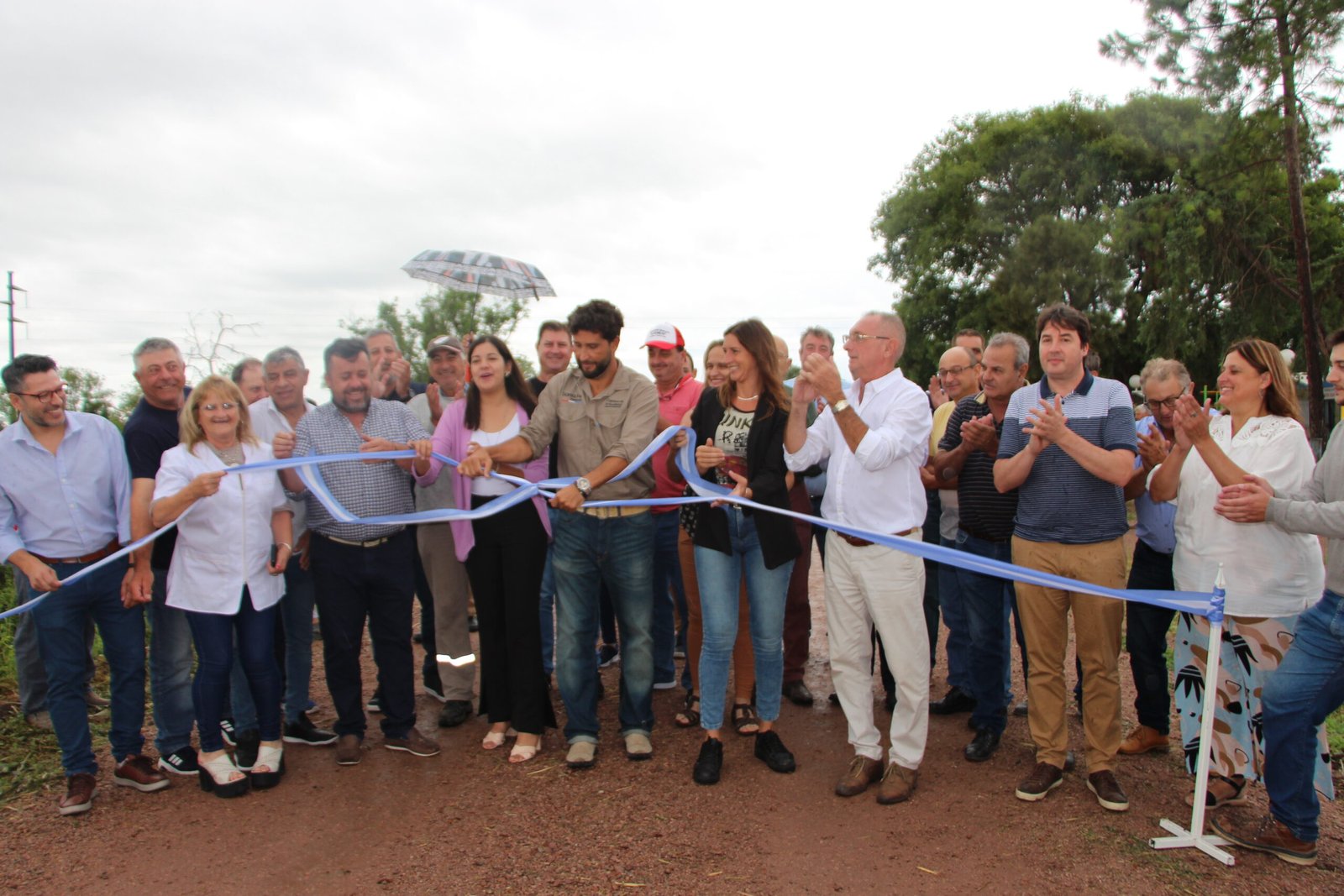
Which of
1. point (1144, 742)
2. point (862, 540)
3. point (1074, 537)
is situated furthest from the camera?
point (1144, 742)

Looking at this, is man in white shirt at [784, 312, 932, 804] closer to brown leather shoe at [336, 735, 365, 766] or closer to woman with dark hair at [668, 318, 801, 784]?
woman with dark hair at [668, 318, 801, 784]

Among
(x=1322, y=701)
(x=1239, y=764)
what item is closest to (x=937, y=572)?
(x=1239, y=764)

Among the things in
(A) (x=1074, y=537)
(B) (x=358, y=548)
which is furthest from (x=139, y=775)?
(A) (x=1074, y=537)

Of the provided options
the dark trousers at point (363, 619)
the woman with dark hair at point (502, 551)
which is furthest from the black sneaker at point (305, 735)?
the woman with dark hair at point (502, 551)

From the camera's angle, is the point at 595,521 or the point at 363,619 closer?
the point at 595,521

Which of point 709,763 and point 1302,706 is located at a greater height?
point 1302,706

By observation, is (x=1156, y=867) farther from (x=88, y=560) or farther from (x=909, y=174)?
(x=909, y=174)

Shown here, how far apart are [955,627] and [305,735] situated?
158 inches

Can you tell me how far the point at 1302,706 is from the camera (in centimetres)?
356

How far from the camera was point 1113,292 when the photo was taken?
1067 inches

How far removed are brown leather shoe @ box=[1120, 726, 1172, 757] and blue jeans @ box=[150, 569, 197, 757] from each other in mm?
5065

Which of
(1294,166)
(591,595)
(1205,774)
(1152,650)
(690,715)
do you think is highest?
(1294,166)

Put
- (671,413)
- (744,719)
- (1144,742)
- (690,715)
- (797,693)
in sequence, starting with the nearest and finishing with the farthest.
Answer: (1144,742) < (744,719) < (690,715) < (797,693) < (671,413)

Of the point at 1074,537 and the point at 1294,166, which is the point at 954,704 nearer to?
the point at 1074,537
